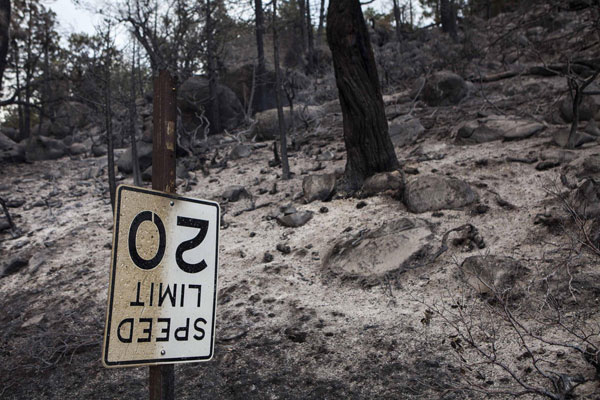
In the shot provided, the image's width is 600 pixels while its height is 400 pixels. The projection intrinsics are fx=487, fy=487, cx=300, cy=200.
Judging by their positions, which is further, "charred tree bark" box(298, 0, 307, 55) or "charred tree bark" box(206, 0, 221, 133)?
"charred tree bark" box(298, 0, 307, 55)

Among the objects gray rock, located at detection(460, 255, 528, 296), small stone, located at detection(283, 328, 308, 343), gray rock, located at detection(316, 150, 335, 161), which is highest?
gray rock, located at detection(316, 150, 335, 161)

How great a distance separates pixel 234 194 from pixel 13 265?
3938mm

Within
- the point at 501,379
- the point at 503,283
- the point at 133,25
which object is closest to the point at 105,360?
the point at 501,379

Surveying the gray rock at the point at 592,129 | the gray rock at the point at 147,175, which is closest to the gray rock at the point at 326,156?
the gray rock at the point at 147,175

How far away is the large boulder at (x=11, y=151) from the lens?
1585 centimetres

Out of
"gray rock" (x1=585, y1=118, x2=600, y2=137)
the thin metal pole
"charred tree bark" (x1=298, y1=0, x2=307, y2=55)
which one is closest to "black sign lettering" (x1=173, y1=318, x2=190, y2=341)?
the thin metal pole

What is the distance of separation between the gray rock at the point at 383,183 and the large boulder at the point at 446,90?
528 cm

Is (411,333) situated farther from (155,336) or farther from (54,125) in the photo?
(54,125)

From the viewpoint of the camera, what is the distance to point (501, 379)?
140 inches

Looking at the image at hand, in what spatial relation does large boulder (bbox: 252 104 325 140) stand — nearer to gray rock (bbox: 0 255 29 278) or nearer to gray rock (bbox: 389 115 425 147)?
gray rock (bbox: 389 115 425 147)

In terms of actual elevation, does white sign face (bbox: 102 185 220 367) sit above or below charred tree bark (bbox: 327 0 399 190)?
below

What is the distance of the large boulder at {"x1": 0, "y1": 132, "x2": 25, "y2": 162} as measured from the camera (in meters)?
15.9

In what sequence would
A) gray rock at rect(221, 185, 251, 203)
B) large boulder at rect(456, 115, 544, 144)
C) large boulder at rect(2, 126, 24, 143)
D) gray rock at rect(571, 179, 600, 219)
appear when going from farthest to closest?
large boulder at rect(2, 126, 24, 143), gray rock at rect(221, 185, 251, 203), large boulder at rect(456, 115, 544, 144), gray rock at rect(571, 179, 600, 219)

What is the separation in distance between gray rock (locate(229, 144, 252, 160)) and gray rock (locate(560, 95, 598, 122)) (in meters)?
7.00
